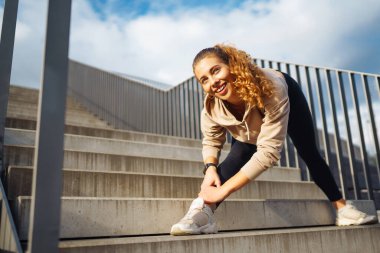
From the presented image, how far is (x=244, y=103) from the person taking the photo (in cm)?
198

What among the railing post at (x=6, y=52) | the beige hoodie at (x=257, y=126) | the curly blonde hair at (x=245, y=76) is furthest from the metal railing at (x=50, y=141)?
the railing post at (x=6, y=52)

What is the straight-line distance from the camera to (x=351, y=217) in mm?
2447

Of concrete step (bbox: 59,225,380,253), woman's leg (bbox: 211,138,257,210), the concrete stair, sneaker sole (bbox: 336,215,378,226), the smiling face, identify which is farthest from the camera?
sneaker sole (bbox: 336,215,378,226)

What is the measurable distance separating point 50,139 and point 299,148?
1.70 metres

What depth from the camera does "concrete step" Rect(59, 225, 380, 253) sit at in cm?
147

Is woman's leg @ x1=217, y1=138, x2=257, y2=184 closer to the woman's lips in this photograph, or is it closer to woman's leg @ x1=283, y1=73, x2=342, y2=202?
woman's leg @ x1=283, y1=73, x2=342, y2=202

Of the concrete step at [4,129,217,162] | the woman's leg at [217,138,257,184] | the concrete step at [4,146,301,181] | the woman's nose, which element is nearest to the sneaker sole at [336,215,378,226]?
the woman's leg at [217,138,257,184]

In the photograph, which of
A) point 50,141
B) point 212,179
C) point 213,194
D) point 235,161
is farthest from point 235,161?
point 50,141

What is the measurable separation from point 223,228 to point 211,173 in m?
0.35

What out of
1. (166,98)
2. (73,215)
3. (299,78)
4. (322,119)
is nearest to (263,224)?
(73,215)

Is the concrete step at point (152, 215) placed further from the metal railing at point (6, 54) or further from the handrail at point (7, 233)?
the metal railing at point (6, 54)

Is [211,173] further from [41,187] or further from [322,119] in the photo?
[322,119]

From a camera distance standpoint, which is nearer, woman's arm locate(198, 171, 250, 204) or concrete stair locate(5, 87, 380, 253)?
concrete stair locate(5, 87, 380, 253)

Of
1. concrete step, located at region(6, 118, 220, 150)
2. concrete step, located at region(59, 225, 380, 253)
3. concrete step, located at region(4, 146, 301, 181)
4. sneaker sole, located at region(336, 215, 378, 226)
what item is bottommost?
concrete step, located at region(59, 225, 380, 253)
